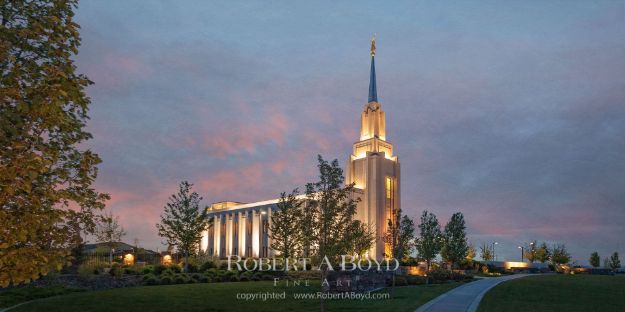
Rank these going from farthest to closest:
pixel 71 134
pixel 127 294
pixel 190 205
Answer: pixel 190 205 < pixel 127 294 < pixel 71 134

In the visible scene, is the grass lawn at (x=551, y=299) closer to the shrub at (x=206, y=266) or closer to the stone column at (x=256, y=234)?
the shrub at (x=206, y=266)

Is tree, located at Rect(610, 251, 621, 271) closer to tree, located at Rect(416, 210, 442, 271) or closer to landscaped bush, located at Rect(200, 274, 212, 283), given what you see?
tree, located at Rect(416, 210, 442, 271)

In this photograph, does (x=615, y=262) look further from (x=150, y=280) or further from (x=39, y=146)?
(x=39, y=146)

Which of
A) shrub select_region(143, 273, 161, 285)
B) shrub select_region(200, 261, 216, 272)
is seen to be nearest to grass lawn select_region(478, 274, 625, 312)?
shrub select_region(143, 273, 161, 285)

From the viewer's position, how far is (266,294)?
28.5 metres

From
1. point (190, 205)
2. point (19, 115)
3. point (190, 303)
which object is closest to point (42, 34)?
point (19, 115)

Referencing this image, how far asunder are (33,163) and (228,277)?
34.2 meters

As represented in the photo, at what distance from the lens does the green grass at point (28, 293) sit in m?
27.0

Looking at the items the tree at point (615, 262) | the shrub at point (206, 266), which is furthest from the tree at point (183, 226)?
the tree at point (615, 262)

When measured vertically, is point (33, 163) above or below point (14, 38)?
below

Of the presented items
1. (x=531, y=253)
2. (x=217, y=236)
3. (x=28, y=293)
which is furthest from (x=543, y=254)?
(x=28, y=293)

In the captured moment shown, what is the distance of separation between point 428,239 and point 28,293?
30.9 metres

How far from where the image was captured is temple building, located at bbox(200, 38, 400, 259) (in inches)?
3334

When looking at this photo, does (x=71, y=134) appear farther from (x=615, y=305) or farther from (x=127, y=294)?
(x=615, y=305)
